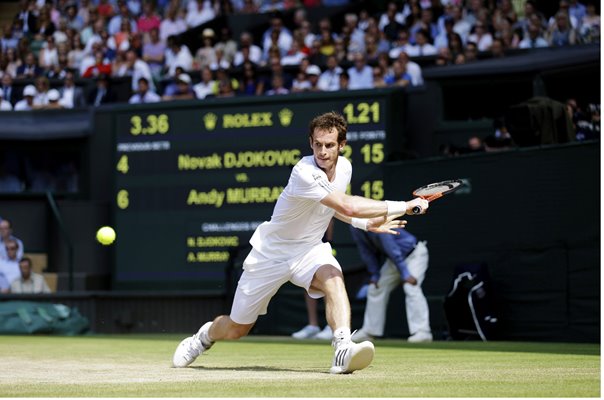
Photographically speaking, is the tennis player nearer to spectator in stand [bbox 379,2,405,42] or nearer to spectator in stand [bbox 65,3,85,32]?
spectator in stand [bbox 379,2,405,42]

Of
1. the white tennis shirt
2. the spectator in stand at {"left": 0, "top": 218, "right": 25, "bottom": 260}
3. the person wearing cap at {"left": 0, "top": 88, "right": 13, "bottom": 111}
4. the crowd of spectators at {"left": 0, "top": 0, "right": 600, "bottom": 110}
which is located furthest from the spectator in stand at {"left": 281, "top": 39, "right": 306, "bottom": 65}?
the white tennis shirt

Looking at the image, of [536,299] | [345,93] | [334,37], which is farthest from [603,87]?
[334,37]

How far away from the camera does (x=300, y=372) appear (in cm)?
855

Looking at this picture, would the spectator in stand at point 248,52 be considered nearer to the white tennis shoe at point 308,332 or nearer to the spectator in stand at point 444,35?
the spectator in stand at point 444,35

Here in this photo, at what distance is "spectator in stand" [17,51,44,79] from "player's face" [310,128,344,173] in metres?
Answer: 14.6

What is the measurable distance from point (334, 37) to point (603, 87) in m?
9.87

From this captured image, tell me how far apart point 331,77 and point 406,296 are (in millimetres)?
5333

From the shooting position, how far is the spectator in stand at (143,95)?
20.3 m

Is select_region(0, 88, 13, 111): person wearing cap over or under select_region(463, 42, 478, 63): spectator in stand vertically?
under

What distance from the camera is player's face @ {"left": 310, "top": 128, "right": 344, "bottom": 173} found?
8.34 metres

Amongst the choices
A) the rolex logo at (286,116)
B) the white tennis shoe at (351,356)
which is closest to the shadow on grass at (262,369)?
the white tennis shoe at (351,356)

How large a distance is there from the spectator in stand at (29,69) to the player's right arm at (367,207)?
14.9 metres

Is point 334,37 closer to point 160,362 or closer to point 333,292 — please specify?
point 160,362

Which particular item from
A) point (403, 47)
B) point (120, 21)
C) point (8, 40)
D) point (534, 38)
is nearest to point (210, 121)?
A: point (403, 47)
